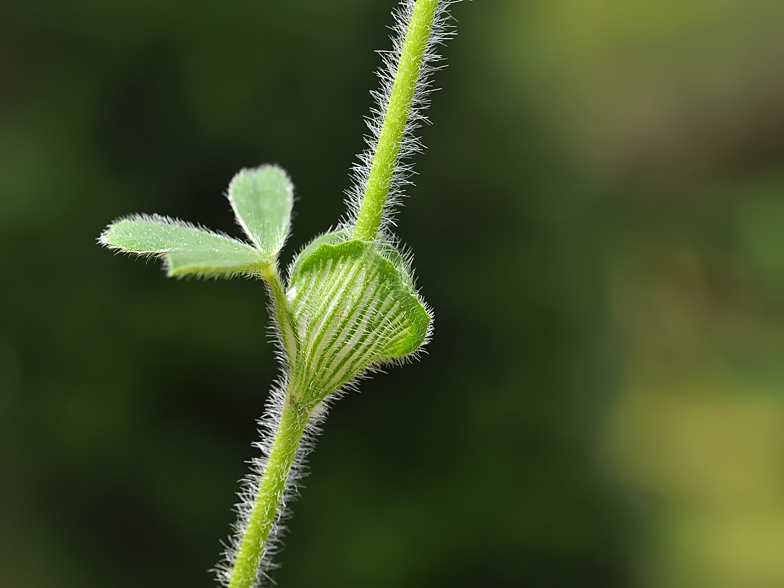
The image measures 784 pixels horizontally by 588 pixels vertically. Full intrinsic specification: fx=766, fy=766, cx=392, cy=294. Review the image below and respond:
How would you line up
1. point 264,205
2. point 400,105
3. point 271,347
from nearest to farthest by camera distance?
point 400,105 < point 264,205 < point 271,347

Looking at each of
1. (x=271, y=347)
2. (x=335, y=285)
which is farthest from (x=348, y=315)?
(x=271, y=347)

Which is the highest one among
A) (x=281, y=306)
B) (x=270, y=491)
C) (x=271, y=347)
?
(x=271, y=347)

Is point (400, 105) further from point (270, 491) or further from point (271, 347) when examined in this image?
A: point (271, 347)

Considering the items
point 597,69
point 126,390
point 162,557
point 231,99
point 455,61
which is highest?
point 597,69

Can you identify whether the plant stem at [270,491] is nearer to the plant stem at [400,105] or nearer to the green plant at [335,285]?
the green plant at [335,285]

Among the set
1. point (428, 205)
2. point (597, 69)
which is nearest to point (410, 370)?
point (428, 205)

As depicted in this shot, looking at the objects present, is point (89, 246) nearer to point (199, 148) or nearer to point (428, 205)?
point (199, 148)
